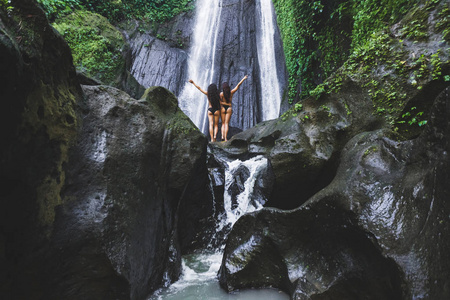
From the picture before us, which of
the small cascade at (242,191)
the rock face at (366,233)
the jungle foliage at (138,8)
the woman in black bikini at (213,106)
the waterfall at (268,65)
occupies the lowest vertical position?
the rock face at (366,233)

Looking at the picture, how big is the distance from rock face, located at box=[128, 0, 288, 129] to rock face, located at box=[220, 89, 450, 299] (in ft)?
30.8

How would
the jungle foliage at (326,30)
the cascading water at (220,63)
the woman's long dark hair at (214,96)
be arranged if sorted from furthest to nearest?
the cascading water at (220,63) → the woman's long dark hair at (214,96) → the jungle foliage at (326,30)

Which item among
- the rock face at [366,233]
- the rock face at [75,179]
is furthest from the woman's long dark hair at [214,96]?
→ the rock face at [366,233]

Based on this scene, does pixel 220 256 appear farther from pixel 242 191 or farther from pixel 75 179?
pixel 75 179

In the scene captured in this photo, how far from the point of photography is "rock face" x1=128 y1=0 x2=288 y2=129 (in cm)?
1293

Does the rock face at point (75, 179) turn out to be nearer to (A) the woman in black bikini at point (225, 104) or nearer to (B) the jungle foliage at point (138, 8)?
(A) the woman in black bikini at point (225, 104)

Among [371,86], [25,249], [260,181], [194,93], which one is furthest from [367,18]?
[194,93]

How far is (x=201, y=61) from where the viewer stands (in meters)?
14.5

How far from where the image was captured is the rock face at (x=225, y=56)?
42.4 feet

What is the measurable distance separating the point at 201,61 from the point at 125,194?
42.4 ft

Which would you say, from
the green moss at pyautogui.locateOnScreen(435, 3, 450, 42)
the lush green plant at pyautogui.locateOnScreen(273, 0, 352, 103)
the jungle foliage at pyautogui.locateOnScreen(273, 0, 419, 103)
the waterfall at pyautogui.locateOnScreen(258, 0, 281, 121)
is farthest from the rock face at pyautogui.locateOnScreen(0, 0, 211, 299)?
the waterfall at pyautogui.locateOnScreen(258, 0, 281, 121)

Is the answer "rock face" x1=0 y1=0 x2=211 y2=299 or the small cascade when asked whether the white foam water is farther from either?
the small cascade

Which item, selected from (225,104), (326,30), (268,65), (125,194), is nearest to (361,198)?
(125,194)

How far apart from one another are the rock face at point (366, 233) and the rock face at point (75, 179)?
4.18ft
